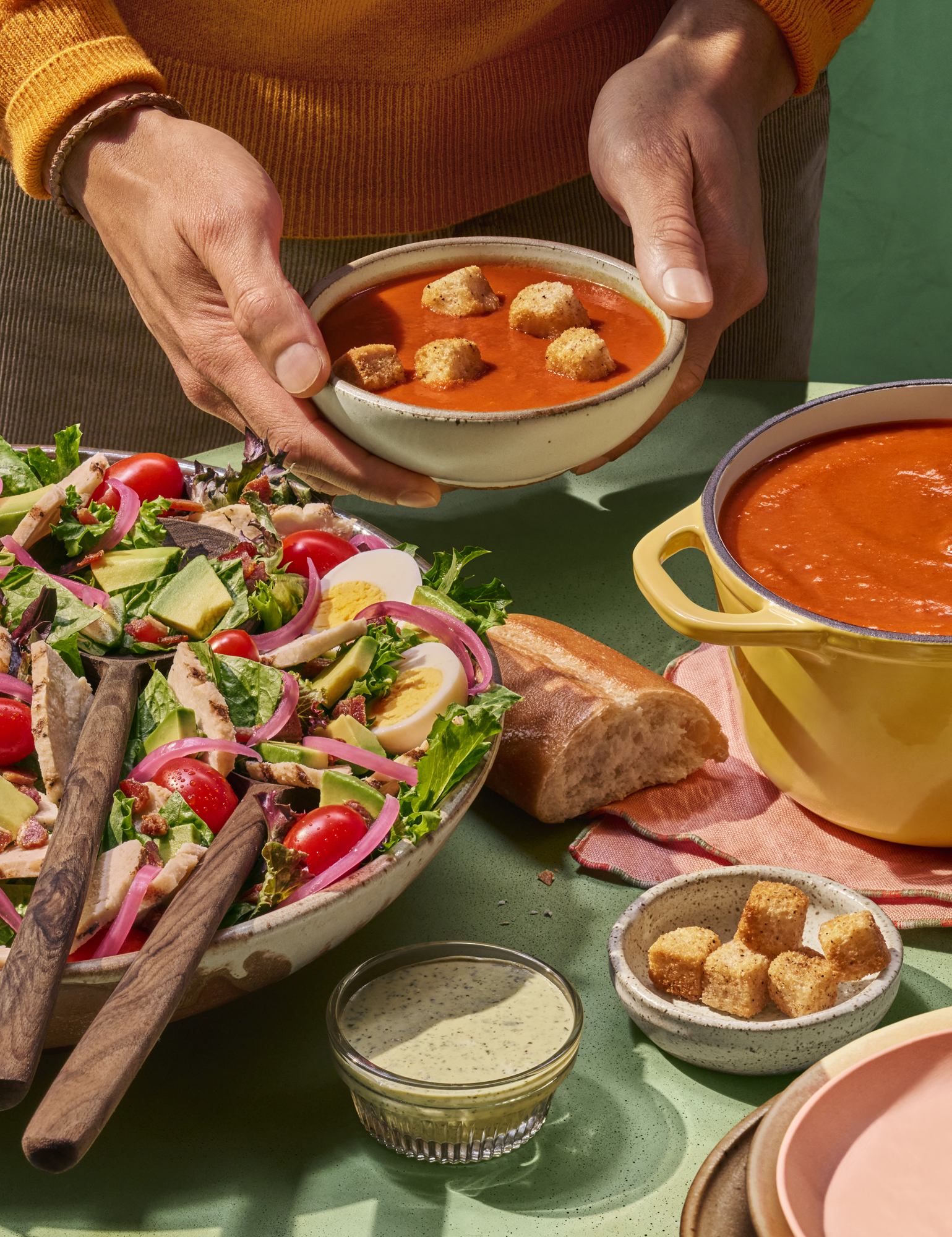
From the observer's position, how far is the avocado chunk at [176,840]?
137 cm

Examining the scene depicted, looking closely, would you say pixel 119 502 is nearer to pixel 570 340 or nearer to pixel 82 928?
pixel 570 340

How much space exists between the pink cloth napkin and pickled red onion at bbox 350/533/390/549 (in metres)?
0.59

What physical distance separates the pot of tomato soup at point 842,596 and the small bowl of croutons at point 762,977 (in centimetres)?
18

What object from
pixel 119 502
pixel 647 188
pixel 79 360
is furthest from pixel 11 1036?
pixel 79 360

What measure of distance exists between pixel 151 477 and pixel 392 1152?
1279 mm

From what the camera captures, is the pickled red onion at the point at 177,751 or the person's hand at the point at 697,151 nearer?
the pickled red onion at the point at 177,751

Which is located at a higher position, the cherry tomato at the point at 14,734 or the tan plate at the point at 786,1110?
the tan plate at the point at 786,1110

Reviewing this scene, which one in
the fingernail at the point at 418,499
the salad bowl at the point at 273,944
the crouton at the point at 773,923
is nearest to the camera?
the salad bowl at the point at 273,944

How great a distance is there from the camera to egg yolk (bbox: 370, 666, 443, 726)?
1622 millimetres

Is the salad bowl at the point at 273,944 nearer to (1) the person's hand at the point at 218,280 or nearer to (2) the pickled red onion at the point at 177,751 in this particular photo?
(2) the pickled red onion at the point at 177,751

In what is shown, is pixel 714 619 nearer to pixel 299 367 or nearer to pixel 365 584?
pixel 365 584

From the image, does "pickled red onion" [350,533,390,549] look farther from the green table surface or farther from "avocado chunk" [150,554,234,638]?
the green table surface

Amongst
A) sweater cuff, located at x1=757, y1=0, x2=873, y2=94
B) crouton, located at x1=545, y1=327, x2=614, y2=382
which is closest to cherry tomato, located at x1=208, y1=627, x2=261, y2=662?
crouton, located at x1=545, y1=327, x2=614, y2=382

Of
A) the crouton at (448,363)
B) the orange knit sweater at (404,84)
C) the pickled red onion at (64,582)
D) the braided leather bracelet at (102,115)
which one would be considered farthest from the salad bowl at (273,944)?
the orange knit sweater at (404,84)
